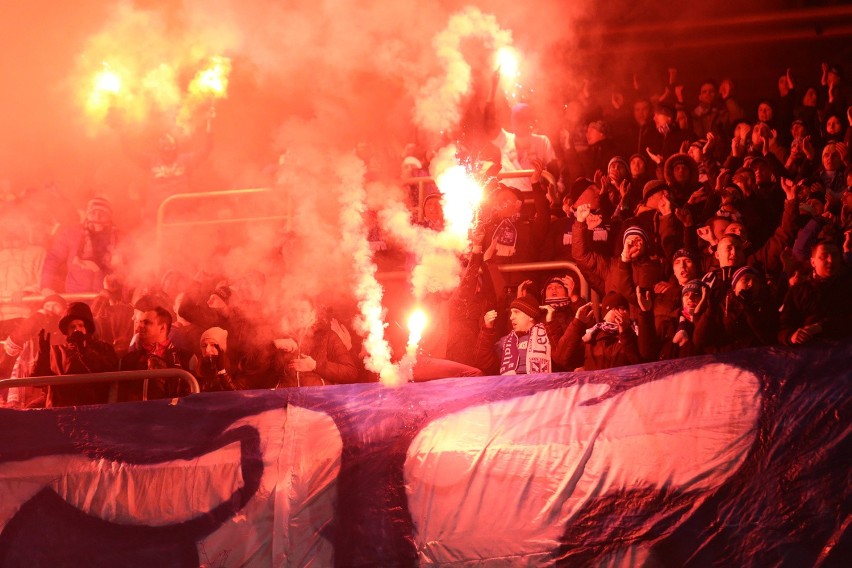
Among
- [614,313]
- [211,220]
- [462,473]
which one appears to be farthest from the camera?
[211,220]

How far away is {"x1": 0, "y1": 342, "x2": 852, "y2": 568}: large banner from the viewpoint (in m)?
3.91

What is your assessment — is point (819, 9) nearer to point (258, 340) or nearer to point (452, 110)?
point (452, 110)

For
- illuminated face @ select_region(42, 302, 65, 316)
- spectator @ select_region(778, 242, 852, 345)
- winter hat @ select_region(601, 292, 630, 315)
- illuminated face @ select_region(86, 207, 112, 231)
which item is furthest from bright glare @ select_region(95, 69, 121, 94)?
spectator @ select_region(778, 242, 852, 345)

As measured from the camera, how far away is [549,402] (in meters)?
4.45

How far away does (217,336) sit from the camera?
6262mm

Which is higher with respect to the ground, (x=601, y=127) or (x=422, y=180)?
(x=601, y=127)

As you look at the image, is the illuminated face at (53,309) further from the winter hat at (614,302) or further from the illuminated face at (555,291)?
A: the winter hat at (614,302)

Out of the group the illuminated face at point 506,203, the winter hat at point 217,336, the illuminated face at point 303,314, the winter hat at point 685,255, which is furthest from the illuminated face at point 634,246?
the winter hat at point 217,336

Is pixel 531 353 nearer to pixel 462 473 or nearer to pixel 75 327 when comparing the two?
pixel 462 473

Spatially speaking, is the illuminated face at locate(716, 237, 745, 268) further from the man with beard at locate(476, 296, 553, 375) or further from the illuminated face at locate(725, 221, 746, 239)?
the man with beard at locate(476, 296, 553, 375)

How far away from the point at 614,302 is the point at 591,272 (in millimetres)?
473

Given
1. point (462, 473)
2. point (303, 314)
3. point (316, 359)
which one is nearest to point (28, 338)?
point (303, 314)

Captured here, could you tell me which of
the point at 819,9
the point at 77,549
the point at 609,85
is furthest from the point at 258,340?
the point at 819,9

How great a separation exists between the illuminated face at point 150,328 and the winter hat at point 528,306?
2.37 metres
